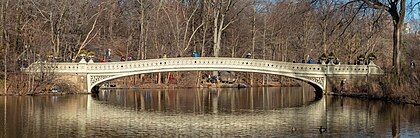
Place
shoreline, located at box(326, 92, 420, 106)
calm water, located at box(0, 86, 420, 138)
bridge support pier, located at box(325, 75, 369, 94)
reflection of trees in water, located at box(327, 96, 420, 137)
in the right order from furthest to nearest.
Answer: bridge support pier, located at box(325, 75, 369, 94)
shoreline, located at box(326, 92, 420, 106)
reflection of trees in water, located at box(327, 96, 420, 137)
calm water, located at box(0, 86, 420, 138)

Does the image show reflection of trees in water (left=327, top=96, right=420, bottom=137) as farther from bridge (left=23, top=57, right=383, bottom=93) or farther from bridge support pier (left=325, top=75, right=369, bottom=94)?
bridge (left=23, top=57, right=383, bottom=93)

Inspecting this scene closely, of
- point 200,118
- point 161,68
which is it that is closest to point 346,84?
point 161,68

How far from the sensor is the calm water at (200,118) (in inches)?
682

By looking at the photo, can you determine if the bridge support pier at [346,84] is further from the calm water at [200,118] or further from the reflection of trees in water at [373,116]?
the reflection of trees in water at [373,116]

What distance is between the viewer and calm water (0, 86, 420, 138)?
56.8 ft

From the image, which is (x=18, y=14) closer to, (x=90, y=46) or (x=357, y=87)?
(x=90, y=46)

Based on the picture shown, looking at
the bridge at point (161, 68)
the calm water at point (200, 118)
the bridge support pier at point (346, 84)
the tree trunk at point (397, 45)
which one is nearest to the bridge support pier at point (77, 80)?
the bridge at point (161, 68)

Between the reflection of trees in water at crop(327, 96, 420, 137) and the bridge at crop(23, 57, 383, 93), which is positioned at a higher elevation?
the bridge at crop(23, 57, 383, 93)

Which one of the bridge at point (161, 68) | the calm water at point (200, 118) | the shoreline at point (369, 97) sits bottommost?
the calm water at point (200, 118)

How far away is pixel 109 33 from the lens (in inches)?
2076

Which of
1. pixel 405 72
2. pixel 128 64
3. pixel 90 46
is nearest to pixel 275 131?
pixel 405 72

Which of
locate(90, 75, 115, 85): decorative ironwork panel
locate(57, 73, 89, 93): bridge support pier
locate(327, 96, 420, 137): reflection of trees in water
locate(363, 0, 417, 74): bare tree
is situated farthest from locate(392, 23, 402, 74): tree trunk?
locate(57, 73, 89, 93): bridge support pier

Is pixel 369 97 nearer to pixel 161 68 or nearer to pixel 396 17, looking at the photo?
pixel 396 17

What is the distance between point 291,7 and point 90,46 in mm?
18804
